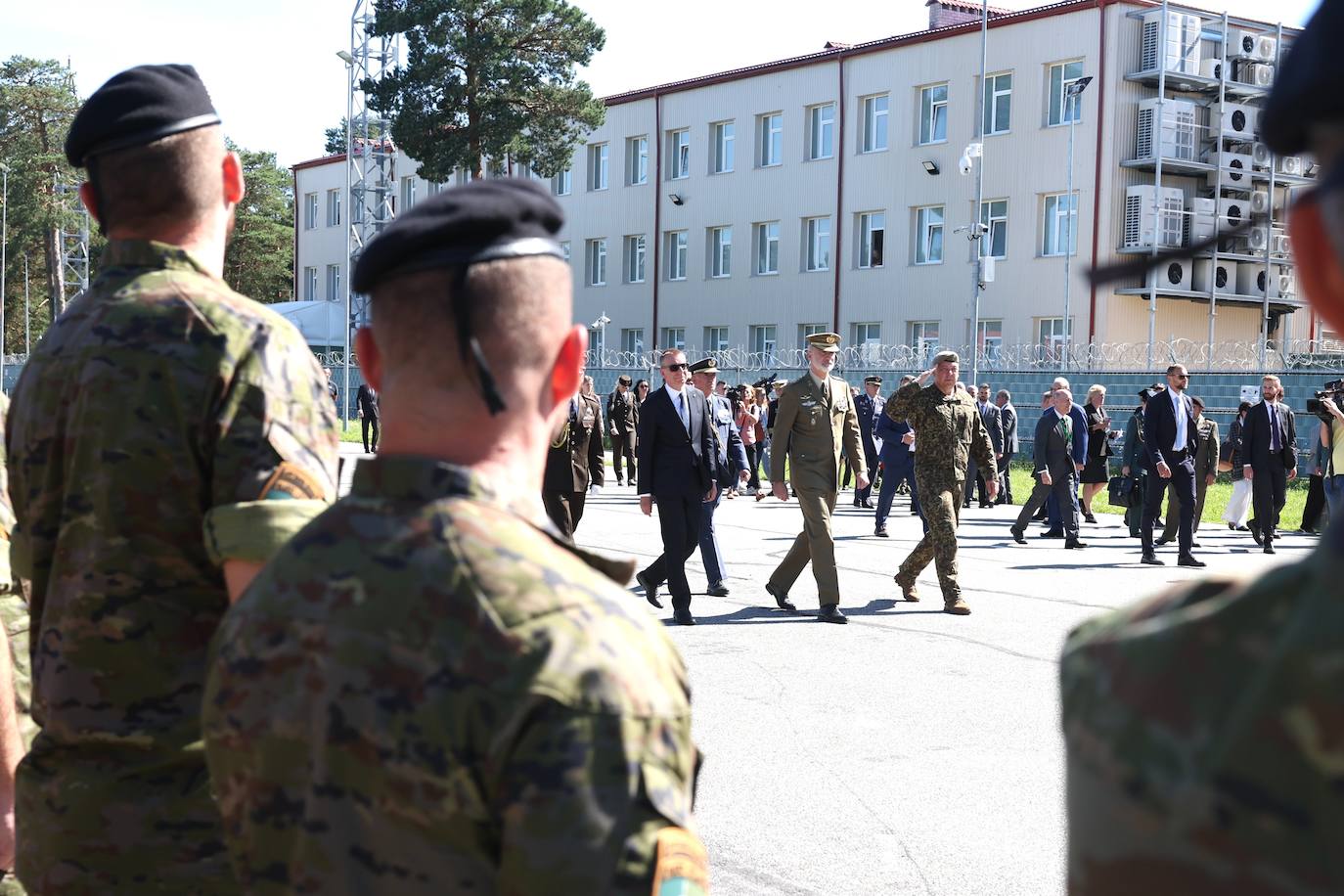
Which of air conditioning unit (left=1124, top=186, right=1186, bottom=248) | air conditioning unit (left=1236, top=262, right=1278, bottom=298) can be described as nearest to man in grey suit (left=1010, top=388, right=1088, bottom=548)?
air conditioning unit (left=1124, top=186, right=1186, bottom=248)

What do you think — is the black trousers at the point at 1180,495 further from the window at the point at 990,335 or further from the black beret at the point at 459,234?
the window at the point at 990,335

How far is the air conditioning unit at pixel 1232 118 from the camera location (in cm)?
3725

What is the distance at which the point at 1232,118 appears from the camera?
3750 centimetres

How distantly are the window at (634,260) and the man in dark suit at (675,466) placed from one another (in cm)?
3747

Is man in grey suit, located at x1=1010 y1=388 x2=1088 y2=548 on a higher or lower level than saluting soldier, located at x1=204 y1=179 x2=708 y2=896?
lower

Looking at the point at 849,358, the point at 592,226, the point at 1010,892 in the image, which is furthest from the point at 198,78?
the point at 592,226

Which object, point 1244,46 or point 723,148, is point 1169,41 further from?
point 723,148

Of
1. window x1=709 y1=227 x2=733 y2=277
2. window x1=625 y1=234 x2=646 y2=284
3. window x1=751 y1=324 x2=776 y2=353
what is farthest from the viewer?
window x1=625 y1=234 x2=646 y2=284

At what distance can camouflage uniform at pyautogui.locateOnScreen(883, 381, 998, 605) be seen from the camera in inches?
448

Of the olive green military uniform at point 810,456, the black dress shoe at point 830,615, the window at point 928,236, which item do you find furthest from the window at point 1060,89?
the black dress shoe at point 830,615

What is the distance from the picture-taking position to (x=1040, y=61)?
3703cm

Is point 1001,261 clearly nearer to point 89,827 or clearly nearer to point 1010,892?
point 1010,892

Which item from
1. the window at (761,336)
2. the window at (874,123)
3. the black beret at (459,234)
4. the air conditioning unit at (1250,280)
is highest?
the window at (874,123)

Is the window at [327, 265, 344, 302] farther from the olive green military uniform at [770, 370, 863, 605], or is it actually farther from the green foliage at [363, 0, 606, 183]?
the olive green military uniform at [770, 370, 863, 605]
